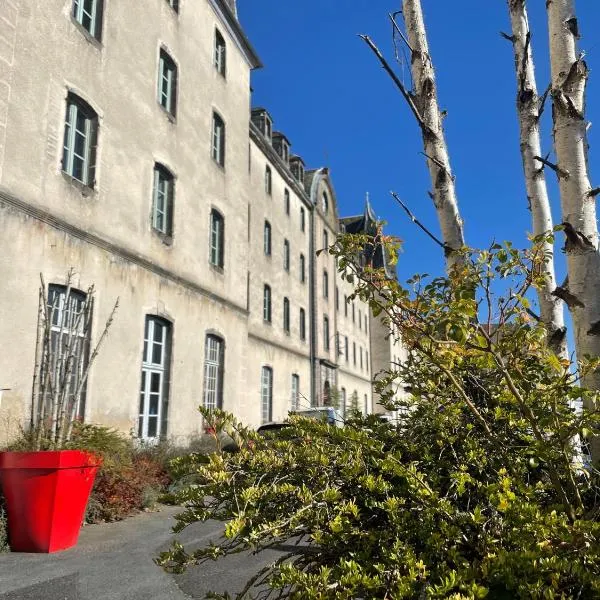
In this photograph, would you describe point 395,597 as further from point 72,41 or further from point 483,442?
point 72,41

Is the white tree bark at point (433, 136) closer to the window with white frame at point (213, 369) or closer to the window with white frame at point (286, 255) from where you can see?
the window with white frame at point (213, 369)

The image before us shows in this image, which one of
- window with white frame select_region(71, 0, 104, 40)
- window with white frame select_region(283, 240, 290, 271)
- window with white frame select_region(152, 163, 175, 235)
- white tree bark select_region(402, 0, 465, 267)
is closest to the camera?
white tree bark select_region(402, 0, 465, 267)

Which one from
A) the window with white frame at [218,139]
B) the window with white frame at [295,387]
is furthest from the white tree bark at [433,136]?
the window with white frame at [295,387]

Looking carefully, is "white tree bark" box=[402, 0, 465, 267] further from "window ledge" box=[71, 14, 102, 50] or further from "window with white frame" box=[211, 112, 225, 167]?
"window with white frame" box=[211, 112, 225, 167]

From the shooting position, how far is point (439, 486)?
2.36 m

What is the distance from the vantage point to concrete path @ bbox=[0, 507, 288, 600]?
4656 millimetres

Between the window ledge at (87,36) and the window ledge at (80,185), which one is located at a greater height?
the window ledge at (87,36)

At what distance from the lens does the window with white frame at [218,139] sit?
16.4 m

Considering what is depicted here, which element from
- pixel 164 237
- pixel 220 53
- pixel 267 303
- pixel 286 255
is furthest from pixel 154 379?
pixel 286 255

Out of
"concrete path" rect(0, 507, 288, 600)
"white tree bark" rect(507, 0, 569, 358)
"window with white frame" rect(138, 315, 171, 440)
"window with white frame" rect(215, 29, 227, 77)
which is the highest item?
"window with white frame" rect(215, 29, 227, 77)

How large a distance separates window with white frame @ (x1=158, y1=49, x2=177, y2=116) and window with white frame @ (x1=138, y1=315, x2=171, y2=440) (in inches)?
221

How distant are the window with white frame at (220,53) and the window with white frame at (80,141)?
7499 mm

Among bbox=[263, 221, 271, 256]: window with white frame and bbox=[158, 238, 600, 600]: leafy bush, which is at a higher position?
bbox=[263, 221, 271, 256]: window with white frame

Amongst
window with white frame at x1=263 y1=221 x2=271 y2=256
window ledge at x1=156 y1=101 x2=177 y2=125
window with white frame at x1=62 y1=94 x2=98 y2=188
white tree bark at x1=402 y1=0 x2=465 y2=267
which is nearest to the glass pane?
window with white frame at x1=62 y1=94 x2=98 y2=188
